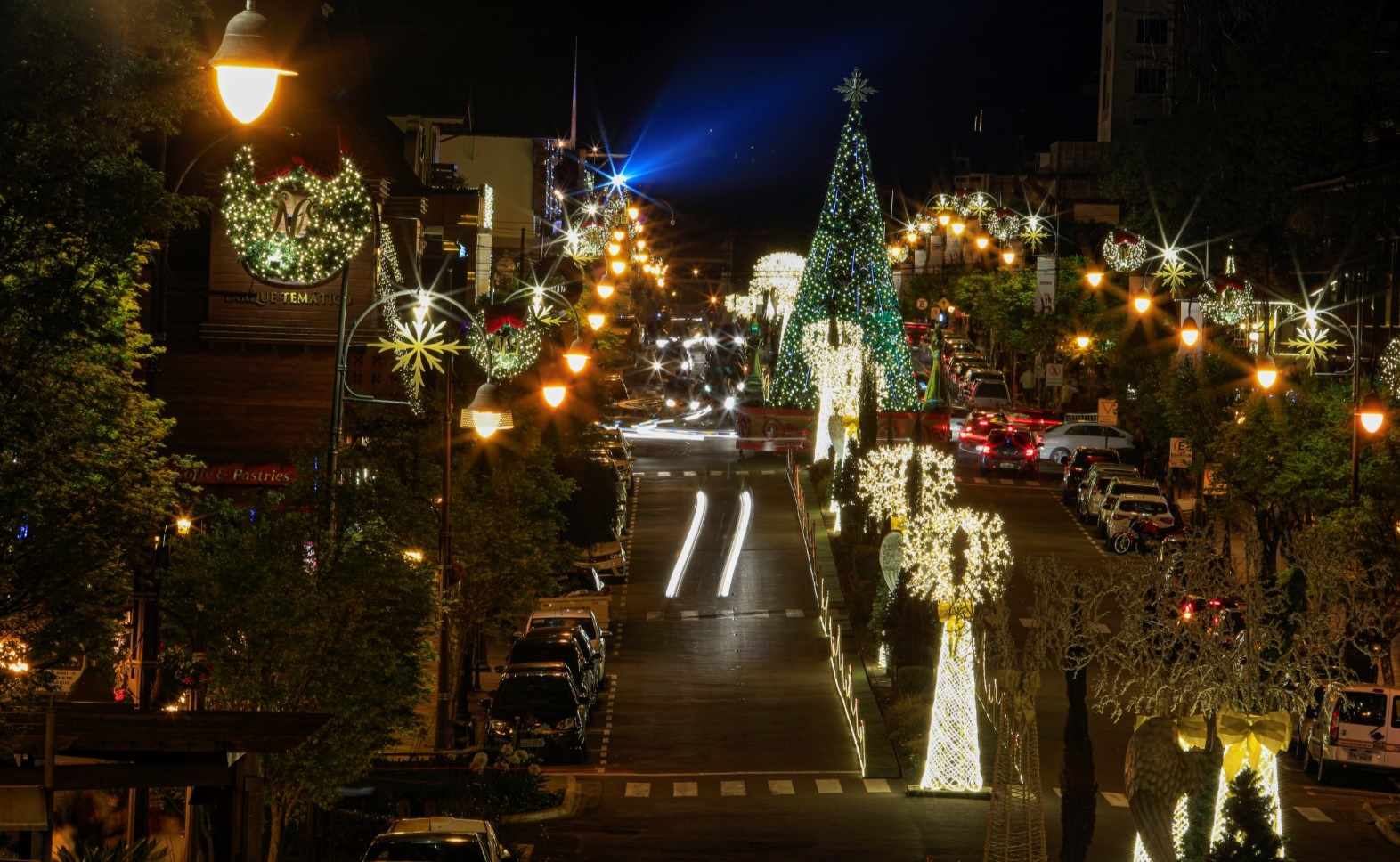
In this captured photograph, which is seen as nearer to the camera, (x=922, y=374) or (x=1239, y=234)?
(x=1239, y=234)

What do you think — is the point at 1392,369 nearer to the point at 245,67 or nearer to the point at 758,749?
the point at 758,749

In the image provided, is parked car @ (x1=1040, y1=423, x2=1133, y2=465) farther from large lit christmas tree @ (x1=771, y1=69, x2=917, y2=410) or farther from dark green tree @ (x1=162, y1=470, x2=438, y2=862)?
dark green tree @ (x1=162, y1=470, x2=438, y2=862)

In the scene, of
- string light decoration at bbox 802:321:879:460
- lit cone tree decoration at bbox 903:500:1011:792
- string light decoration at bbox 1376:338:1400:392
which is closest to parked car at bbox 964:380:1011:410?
string light decoration at bbox 802:321:879:460

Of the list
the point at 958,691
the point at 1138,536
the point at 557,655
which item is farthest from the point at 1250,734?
the point at 1138,536

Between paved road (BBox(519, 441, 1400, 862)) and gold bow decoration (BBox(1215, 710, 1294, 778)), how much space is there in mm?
6358

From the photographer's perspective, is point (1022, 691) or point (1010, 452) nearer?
point (1022, 691)

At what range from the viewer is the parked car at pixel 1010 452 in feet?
199

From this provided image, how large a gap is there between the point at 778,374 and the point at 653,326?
77.4 m

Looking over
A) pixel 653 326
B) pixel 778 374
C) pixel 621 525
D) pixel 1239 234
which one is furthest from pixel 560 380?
pixel 653 326

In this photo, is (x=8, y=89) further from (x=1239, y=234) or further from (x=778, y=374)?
(x=778, y=374)

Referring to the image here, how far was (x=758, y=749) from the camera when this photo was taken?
31000 millimetres

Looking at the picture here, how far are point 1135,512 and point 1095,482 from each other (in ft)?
13.0

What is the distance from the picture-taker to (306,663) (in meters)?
18.4

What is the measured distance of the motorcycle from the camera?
153 ft
